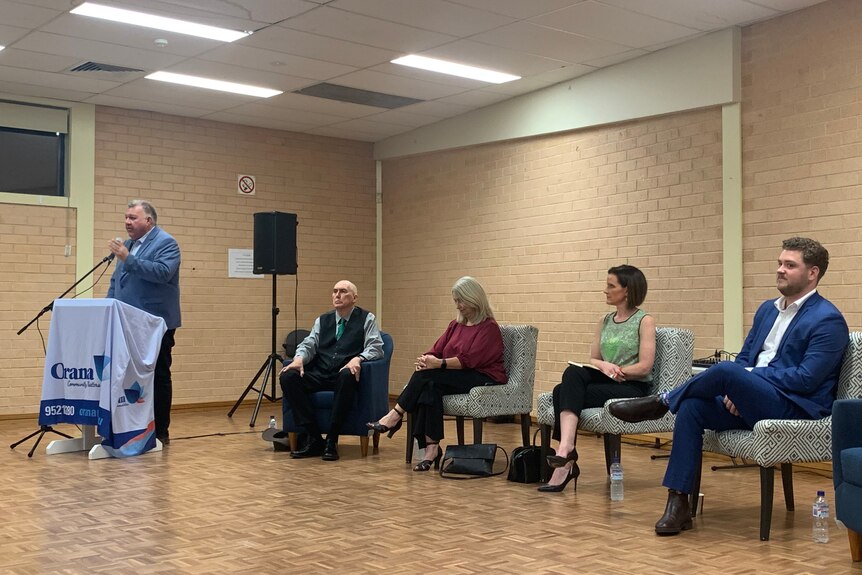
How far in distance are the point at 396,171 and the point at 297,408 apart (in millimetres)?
4539

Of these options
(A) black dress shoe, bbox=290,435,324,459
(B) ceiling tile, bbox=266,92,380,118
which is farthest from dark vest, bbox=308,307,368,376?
(B) ceiling tile, bbox=266,92,380,118

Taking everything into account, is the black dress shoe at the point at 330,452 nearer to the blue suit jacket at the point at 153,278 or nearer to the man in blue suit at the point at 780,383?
the blue suit jacket at the point at 153,278

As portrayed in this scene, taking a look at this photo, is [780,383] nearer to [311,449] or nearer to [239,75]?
[311,449]

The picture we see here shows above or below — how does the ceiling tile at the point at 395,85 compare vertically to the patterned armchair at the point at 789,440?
above

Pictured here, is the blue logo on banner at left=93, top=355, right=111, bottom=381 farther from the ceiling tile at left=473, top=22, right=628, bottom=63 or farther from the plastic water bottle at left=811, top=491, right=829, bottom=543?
the plastic water bottle at left=811, top=491, right=829, bottom=543

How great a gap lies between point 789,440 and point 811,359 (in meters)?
0.34

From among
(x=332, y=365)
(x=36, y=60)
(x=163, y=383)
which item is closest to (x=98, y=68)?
(x=36, y=60)

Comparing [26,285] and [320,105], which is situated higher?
[320,105]

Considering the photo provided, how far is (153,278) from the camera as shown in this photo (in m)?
6.18

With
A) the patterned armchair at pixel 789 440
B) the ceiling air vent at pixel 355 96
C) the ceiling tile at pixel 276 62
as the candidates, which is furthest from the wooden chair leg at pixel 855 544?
the ceiling air vent at pixel 355 96

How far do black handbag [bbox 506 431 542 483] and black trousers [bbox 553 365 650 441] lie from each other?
0.67 ft

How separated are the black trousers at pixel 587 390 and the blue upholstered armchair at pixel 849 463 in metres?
1.51

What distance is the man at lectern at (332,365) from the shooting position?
5.86 meters

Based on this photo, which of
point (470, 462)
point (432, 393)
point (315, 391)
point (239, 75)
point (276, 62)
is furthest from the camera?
point (239, 75)
